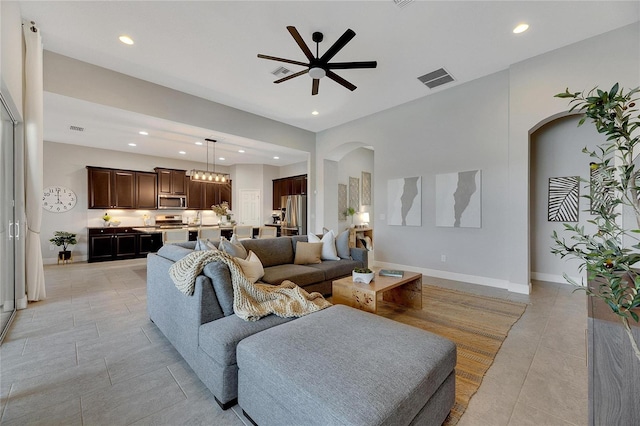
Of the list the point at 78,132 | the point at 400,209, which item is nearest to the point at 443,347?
the point at 400,209

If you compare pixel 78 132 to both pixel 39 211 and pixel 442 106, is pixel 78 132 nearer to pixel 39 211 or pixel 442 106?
pixel 39 211

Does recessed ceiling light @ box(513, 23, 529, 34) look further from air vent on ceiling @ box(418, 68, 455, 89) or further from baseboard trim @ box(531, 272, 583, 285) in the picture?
baseboard trim @ box(531, 272, 583, 285)

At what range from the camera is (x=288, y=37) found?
10.6 ft

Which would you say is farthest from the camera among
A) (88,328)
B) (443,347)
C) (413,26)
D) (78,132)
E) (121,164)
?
(121,164)

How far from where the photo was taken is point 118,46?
3.36 metres

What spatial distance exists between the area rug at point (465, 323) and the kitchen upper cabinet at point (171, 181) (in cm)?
741

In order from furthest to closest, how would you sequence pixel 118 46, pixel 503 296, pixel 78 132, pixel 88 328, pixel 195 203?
pixel 195 203 → pixel 78 132 → pixel 503 296 → pixel 118 46 → pixel 88 328

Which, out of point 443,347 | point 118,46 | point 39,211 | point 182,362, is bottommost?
point 182,362

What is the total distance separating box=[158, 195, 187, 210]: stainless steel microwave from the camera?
795cm

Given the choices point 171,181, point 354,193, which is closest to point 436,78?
point 354,193

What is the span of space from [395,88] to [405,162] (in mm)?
1402

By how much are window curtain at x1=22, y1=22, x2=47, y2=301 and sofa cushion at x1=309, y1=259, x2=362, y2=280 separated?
367cm

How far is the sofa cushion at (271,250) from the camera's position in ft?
12.1

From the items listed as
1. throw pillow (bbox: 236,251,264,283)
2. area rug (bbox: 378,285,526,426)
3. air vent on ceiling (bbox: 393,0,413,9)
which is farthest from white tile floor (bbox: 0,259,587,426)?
air vent on ceiling (bbox: 393,0,413,9)
